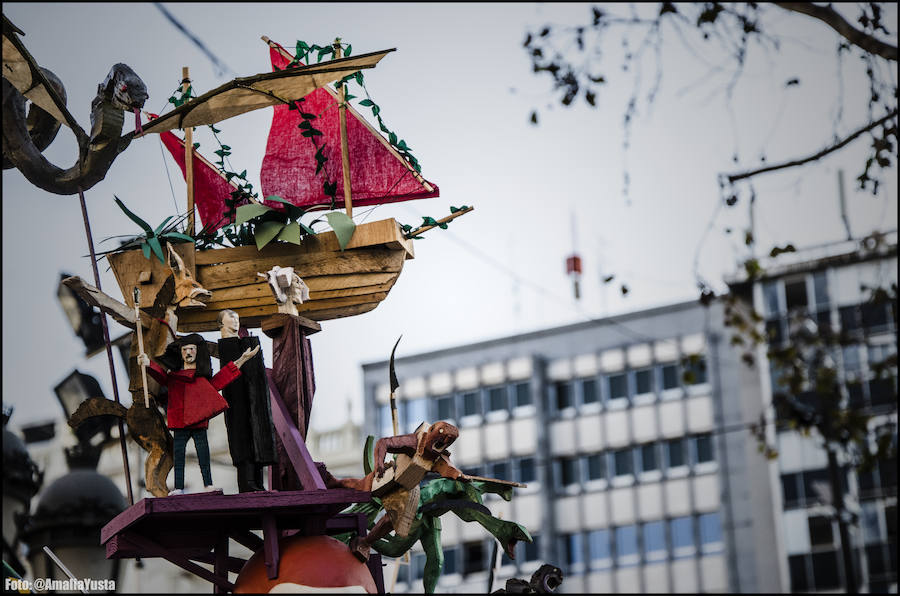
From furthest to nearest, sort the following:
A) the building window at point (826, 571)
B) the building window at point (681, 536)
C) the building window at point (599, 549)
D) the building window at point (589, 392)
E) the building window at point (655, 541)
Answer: the building window at point (589, 392)
the building window at point (599, 549)
the building window at point (655, 541)
the building window at point (681, 536)
the building window at point (826, 571)

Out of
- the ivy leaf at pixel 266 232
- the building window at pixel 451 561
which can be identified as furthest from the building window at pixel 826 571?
the ivy leaf at pixel 266 232

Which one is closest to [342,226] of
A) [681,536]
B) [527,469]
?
[681,536]

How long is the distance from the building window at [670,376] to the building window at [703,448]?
1.91 metres

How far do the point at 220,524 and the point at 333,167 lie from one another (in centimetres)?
226

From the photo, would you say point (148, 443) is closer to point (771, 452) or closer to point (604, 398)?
point (771, 452)

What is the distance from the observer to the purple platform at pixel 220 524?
594cm

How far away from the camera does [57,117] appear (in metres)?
7.55

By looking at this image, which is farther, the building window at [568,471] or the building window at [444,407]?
the building window at [444,407]

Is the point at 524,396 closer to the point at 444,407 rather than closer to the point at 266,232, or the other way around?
the point at 444,407

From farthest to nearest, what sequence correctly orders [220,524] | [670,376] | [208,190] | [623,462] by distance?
1. [623,462]
2. [670,376]
3. [208,190]
4. [220,524]

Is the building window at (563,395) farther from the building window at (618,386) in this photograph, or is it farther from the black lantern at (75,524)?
the black lantern at (75,524)

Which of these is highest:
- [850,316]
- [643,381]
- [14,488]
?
[850,316]

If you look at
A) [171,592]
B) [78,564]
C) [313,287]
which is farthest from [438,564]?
[171,592]

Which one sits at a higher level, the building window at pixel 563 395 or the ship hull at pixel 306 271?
the building window at pixel 563 395
